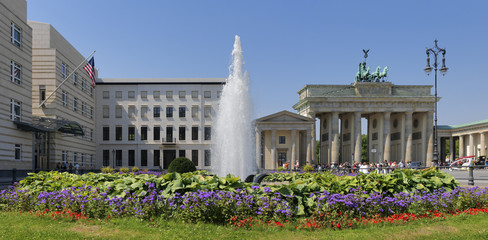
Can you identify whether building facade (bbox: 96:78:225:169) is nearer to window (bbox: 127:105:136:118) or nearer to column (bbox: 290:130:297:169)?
window (bbox: 127:105:136:118)

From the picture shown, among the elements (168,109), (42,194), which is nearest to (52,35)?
(168,109)

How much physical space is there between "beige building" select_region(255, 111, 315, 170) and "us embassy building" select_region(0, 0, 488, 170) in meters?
0.19

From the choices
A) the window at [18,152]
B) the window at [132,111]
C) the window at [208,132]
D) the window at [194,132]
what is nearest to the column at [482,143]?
the window at [208,132]

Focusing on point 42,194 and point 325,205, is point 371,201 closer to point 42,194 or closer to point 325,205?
point 325,205

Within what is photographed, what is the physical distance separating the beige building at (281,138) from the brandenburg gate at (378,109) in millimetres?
7159

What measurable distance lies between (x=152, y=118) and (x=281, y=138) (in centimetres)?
2480

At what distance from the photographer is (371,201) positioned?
1138 centimetres

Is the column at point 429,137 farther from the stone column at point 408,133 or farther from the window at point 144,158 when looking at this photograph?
the window at point 144,158

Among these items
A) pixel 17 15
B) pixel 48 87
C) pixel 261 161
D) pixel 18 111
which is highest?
pixel 17 15

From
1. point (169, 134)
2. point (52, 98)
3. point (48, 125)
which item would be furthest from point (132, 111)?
point (48, 125)

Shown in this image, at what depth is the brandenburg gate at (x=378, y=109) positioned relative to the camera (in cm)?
8125

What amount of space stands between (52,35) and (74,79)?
8261 mm

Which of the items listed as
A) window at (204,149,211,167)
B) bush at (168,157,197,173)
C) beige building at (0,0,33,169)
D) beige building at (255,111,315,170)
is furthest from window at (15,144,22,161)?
beige building at (255,111,315,170)

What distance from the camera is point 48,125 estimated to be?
137 ft
